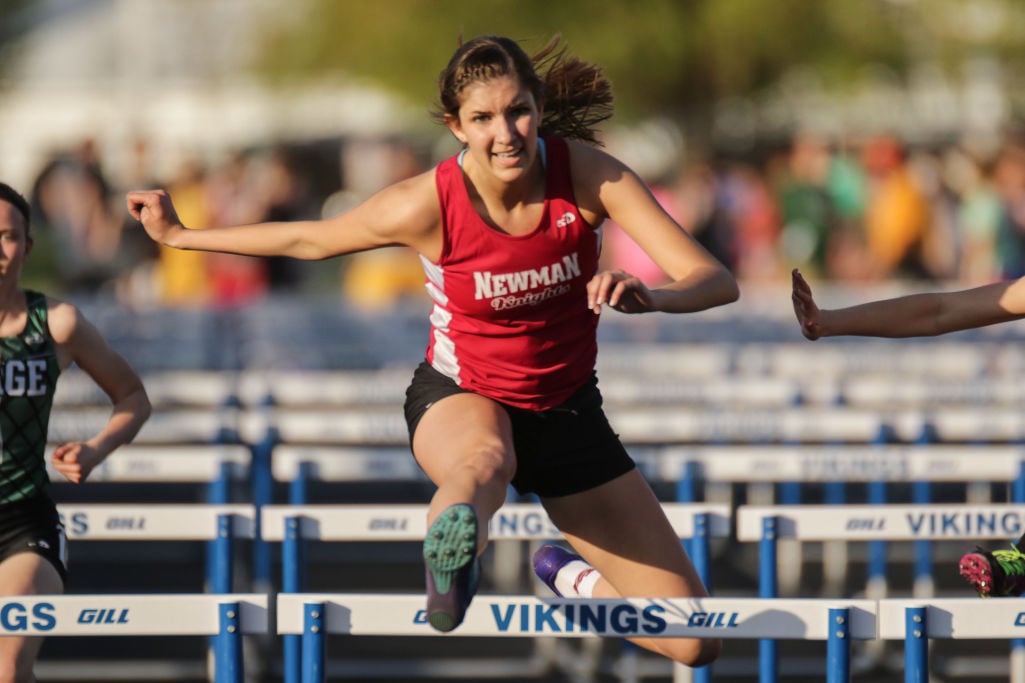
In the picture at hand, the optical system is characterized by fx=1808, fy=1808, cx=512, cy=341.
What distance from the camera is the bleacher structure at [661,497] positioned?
4039 millimetres

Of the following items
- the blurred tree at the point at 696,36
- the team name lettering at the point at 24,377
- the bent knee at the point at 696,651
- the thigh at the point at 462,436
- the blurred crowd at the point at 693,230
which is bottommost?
the bent knee at the point at 696,651

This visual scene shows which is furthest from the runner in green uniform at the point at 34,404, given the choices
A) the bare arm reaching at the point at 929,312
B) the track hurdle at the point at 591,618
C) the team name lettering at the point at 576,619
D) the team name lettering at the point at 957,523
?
the team name lettering at the point at 957,523

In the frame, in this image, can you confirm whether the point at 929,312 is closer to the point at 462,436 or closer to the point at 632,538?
the point at 632,538

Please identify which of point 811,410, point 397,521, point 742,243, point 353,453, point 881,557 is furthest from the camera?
point 742,243

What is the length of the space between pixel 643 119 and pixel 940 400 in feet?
56.3

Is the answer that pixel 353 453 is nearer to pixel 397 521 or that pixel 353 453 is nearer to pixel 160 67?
pixel 397 521

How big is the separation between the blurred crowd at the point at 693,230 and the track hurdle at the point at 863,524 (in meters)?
9.85

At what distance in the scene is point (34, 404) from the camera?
5039mm

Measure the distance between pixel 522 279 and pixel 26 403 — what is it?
146 centimetres

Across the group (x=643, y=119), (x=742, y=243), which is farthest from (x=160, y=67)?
(x=742, y=243)

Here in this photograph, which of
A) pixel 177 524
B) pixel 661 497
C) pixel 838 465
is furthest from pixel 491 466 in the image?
pixel 661 497

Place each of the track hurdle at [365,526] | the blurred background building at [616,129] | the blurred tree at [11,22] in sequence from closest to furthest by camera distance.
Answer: the track hurdle at [365,526] < the blurred background building at [616,129] < the blurred tree at [11,22]

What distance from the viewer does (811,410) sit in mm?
8133

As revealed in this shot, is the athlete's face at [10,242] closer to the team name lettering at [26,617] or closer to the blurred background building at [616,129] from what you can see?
the team name lettering at [26,617]
